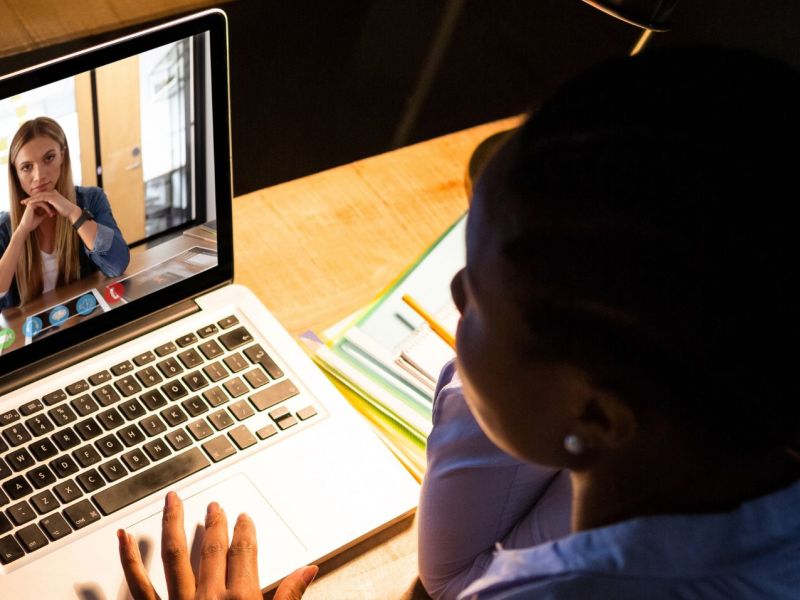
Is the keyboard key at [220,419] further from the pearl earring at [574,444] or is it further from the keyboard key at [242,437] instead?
the pearl earring at [574,444]

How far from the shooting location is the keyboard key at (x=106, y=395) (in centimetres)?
81

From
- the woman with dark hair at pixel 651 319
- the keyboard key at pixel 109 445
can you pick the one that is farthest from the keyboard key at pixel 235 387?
the woman with dark hair at pixel 651 319

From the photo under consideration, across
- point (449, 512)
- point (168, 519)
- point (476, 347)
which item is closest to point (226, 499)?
point (168, 519)

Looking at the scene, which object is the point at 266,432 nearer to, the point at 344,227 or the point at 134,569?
the point at 134,569

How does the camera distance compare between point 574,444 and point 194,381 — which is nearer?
point 574,444

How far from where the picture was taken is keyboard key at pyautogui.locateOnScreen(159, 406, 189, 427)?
81 cm

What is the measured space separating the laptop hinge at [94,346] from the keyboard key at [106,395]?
0.14 ft

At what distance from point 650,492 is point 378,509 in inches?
13.0

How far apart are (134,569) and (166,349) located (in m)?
0.21

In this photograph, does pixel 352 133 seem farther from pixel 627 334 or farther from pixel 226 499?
pixel 627 334

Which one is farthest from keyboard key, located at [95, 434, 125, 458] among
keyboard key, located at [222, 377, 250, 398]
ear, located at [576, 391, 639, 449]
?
ear, located at [576, 391, 639, 449]

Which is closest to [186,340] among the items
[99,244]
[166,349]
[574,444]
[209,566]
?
[166,349]

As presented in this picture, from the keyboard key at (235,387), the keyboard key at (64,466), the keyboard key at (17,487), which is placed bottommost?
the keyboard key at (17,487)

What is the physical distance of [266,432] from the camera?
825 millimetres
